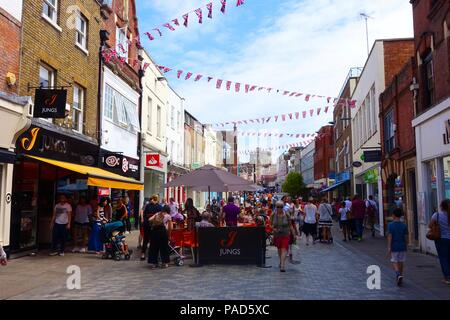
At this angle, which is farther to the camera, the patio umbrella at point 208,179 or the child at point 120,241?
the patio umbrella at point 208,179

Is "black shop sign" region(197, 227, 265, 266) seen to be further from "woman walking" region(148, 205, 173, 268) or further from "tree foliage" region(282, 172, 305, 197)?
"tree foliage" region(282, 172, 305, 197)

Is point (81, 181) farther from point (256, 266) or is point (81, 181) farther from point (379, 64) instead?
point (379, 64)

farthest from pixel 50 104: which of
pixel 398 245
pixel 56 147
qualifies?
pixel 398 245

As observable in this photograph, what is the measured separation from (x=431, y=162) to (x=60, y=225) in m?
11.3

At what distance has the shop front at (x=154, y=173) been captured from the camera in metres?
25.0

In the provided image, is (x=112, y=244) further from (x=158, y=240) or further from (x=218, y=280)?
(x=218, y=280)

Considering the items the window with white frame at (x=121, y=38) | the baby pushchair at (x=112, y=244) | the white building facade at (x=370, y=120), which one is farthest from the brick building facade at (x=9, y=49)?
the white building facade at (x=370, y=120)

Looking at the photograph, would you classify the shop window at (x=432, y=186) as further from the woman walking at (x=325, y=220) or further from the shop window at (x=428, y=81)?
the woman walking at (x=325, y=220)

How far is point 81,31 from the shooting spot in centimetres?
1695

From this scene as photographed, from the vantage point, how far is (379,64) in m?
21.4

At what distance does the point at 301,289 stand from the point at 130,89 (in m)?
16.6

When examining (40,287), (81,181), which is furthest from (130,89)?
(40,287)

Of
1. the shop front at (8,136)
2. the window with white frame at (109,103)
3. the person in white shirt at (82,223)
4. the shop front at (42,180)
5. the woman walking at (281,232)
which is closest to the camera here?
the woman walking at (281,232)

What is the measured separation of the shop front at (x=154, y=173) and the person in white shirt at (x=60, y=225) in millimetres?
11838
